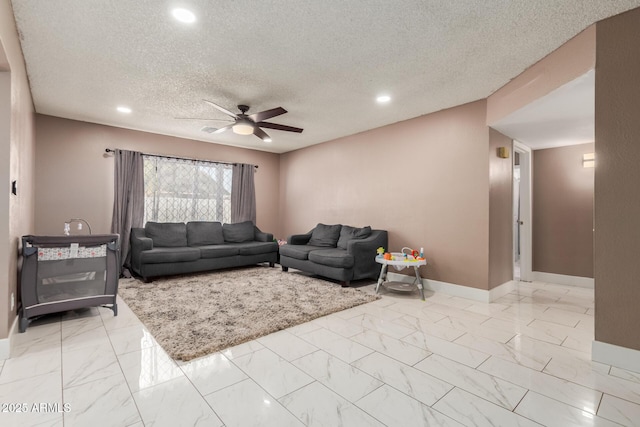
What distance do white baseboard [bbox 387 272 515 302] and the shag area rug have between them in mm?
978

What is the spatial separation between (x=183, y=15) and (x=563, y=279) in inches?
234

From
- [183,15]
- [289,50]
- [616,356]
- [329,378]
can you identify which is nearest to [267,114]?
[289,50]

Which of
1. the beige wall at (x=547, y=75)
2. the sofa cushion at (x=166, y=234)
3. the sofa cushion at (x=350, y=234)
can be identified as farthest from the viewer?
the sofa cushion at (x=166, y=234)

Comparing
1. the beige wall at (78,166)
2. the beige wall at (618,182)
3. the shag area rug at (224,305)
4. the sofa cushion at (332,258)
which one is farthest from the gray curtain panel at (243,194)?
the beige wall at (618,182)

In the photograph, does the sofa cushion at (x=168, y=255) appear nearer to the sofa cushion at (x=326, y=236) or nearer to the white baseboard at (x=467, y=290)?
the sofa cushion at (x=326, y=236)

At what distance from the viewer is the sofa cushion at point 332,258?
13.9ft

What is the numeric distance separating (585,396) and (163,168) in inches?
239

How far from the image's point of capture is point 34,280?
8.70ft

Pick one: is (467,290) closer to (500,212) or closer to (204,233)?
(500,212)

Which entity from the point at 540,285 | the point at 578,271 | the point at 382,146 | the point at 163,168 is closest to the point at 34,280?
the point at 163,168

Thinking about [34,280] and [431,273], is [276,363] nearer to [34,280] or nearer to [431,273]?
[34,280]

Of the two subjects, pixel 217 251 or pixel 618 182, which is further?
pixel 217 251

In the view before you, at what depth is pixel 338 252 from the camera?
4586mm

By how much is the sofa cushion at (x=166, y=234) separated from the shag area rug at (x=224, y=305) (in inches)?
25.7
